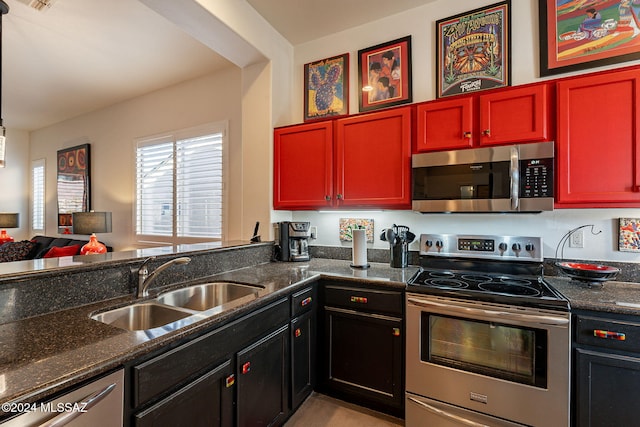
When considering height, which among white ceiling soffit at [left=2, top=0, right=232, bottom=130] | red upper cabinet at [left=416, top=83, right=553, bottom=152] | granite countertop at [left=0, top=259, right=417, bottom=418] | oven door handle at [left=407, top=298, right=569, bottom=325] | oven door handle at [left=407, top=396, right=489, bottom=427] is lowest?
oven door handle at [left=407, top=396, right=489, bottom=427]

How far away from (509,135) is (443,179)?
1.51 feet

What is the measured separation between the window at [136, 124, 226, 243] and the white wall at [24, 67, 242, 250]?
0.16 meters

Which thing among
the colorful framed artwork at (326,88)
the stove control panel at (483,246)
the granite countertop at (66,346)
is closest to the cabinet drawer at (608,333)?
the stove control panel at (483,246)

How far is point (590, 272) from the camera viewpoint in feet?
5.38

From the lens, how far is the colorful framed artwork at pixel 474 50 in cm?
210

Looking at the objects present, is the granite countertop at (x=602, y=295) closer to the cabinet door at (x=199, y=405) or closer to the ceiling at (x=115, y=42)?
the cabinet door at (x=199, y=405)

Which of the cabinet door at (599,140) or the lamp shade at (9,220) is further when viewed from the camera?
the lamp shade at (9,220)

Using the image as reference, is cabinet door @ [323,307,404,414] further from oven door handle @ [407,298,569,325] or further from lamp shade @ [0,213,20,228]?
lamp shade @ [0,213,20,228]

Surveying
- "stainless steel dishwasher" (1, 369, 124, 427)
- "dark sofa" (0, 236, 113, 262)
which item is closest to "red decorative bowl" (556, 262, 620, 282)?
"stainless steel dishwasher" (1, 369, 124, 427)

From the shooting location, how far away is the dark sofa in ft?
12.9

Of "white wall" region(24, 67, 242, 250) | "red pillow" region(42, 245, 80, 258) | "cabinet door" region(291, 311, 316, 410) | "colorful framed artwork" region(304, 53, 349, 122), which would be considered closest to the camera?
"cabinet door" region(291, 311, 316, 410)

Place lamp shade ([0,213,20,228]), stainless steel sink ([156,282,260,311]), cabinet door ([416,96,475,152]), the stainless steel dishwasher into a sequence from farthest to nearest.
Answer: lamp shade ([0,213,20,228]) → cabinet door ([416,96,475,152]) → stainless steel sink ([156,282,260,311]) → the stainless steel dishwasher

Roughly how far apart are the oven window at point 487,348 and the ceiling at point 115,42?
8.00 feet

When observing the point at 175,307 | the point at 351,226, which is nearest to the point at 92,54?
the point at 175,307
